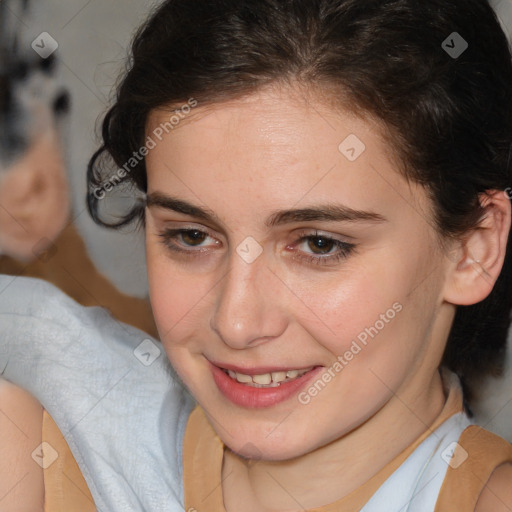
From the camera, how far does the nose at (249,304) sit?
2.53ft

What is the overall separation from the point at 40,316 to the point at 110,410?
17cm

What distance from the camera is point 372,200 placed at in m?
0.76

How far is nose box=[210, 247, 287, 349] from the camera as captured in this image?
77 cm

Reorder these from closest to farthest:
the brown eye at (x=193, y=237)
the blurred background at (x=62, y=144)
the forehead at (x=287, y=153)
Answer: the forehead at (x=287, y=153) → the brown eye at (x=193, y=237) → the blurred background at (x=62, y=144)

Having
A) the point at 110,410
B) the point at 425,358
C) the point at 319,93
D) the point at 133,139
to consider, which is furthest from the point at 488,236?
the point at 110,410

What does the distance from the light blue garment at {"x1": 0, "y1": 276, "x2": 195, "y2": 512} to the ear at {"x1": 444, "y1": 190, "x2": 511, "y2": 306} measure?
0.41 m

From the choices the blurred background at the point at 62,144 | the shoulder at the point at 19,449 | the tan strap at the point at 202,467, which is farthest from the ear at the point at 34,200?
the tan strap at the point at 202,467

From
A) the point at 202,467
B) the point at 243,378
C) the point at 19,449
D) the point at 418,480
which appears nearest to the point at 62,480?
the point at 19,449

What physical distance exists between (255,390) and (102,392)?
0.31 metres

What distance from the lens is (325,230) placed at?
0.77 metres

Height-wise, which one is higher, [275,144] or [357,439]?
[275,144]

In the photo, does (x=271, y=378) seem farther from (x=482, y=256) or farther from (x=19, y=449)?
(x=19, y=449)

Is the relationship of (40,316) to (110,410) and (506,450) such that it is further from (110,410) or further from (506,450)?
(506,450)

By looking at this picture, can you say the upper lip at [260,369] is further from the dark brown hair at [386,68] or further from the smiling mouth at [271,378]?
the dark brown hair at [386,68]
